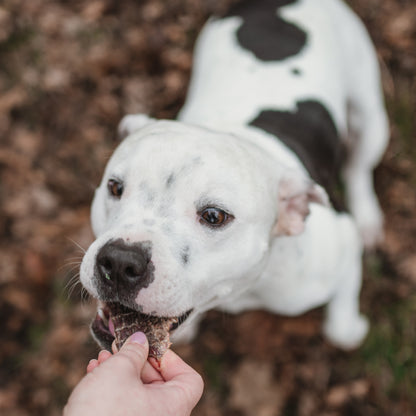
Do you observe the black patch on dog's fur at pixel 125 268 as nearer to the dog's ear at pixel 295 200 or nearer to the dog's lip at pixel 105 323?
the dog's lip at pixel 105 323

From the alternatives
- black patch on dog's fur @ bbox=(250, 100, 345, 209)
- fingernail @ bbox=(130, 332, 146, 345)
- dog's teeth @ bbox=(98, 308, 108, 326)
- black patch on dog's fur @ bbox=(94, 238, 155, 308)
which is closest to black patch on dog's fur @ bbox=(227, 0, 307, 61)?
black patch on dog's fur @ bbox=(250, 100, 345, 209)

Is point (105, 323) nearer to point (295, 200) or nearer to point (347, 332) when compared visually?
point (295, 200)

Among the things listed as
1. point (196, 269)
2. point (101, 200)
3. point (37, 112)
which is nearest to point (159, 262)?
point (196, 269)

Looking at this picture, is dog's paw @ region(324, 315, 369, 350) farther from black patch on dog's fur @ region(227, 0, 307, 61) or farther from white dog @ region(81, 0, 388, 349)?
black patch on dog's fur @ region(227, 0, 307, 61)

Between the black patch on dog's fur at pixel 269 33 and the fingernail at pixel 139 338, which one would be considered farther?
the black patch on dog's fur at pixel 269 33

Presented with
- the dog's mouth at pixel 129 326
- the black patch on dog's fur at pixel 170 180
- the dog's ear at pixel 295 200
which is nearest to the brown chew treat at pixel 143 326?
the dog's mouth at pixel 129 326

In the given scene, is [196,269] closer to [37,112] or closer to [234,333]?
[234,333]

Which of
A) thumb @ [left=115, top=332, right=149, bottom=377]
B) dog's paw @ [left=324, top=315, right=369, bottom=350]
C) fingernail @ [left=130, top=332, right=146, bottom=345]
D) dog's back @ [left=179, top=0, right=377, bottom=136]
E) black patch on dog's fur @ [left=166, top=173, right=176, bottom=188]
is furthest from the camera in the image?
dog's paw @ [left=324, top=315, right=369, bottom=350]
